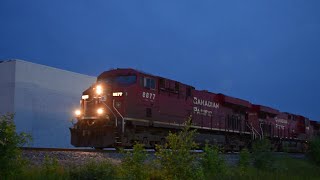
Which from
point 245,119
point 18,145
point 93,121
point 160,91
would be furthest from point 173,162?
point 245,119

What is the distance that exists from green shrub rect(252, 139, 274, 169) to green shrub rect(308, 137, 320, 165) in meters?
4.79

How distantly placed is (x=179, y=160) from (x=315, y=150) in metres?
→ 12.0

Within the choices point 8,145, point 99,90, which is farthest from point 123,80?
point 8,145

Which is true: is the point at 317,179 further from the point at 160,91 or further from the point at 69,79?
the point at 69,79

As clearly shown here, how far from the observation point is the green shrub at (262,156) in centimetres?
1302

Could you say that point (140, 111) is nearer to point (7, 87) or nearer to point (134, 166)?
point (134, 166)

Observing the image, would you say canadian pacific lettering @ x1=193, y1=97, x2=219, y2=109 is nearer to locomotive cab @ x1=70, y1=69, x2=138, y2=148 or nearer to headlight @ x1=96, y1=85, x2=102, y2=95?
locomotive cab @ x1=70, y1=69, x2=138, y2=148

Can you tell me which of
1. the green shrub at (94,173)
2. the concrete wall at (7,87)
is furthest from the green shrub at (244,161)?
the concrete wall at (7,87)

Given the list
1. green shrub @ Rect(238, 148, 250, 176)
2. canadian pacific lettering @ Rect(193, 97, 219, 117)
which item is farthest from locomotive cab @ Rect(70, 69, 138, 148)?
green shrub @ Rect(238, 148, 250, 176)

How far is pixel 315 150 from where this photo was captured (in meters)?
17.6

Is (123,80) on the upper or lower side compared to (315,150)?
upper

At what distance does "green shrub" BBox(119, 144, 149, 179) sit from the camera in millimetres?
7451

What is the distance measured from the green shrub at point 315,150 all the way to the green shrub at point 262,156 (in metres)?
4.79

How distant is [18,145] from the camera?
672 centimetres
